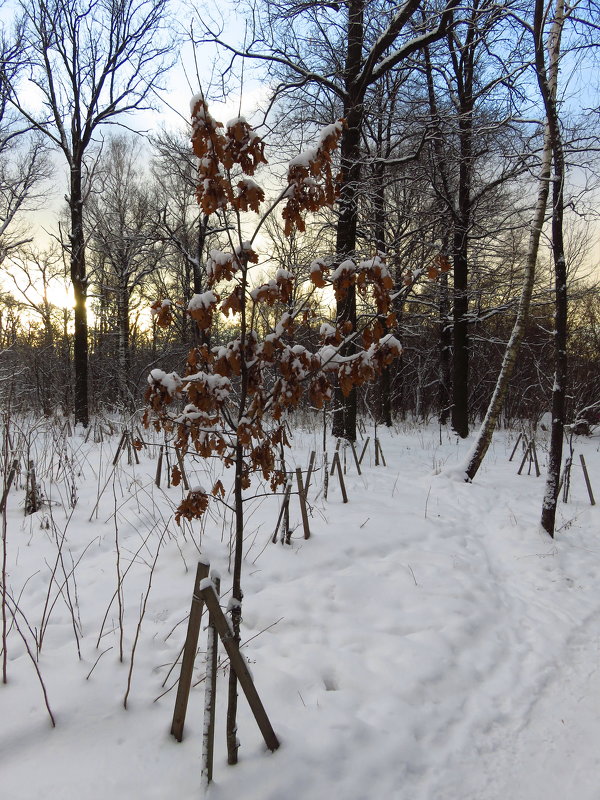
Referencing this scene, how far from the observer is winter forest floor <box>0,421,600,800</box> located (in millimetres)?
1968

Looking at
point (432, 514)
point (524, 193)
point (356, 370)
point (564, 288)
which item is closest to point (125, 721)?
point (356, 370)

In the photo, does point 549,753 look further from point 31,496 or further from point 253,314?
point 31,496

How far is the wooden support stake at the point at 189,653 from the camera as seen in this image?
5.94ft

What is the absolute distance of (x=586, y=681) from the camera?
278 centimetres

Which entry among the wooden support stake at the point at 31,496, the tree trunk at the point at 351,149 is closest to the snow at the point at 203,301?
the wooden support stake at the point at 31,496

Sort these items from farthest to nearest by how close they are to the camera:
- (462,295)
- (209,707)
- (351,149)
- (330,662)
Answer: (462,295) < (351,149) < (330,662) < (209,707)

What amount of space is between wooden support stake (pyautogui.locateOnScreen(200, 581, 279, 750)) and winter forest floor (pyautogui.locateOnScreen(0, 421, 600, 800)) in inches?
9.4

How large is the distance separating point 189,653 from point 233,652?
0.24 m

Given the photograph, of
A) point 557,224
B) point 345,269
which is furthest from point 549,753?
point 557,224

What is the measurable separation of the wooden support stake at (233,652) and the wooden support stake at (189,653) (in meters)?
0.06

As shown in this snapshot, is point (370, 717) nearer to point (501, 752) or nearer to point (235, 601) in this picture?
point (501, 752)

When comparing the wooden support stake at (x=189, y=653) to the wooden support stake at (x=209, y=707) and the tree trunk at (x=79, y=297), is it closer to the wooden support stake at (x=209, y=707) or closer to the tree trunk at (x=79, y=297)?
the wooden support stake at (x=209, y=707)

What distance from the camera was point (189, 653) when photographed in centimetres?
190

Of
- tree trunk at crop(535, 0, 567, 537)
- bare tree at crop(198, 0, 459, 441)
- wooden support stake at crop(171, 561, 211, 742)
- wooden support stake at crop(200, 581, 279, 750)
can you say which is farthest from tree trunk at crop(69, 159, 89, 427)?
wooden support stake at crop(200, 581, 279, 750)
